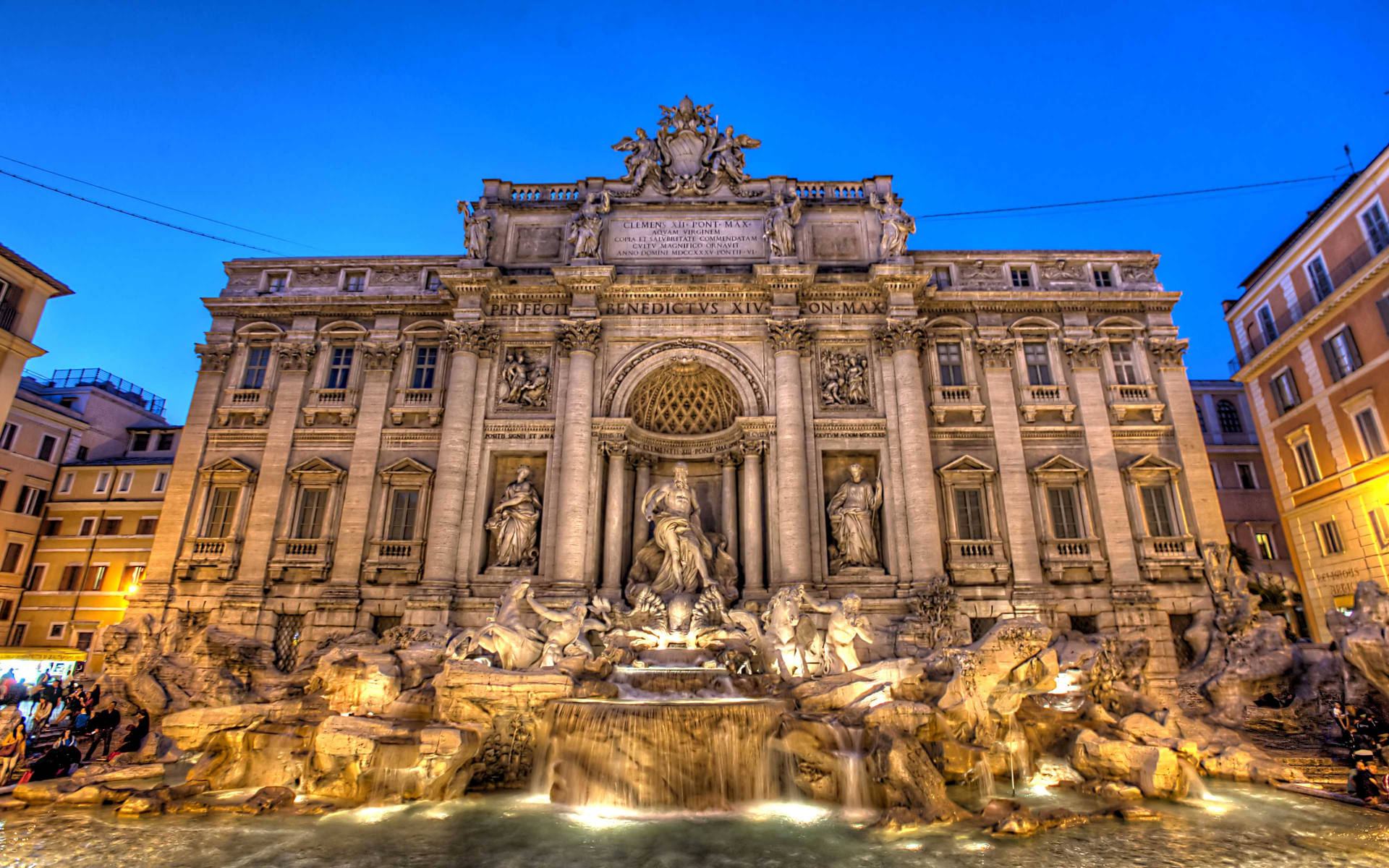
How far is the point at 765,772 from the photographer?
11.3m

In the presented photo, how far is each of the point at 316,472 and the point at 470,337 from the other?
6.38 meters

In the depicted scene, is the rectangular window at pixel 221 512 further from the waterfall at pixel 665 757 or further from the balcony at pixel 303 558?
the waterfall at pixel 665 757

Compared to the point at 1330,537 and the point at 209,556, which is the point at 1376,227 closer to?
the point at 1330,537

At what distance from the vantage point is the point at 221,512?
69.5 feet

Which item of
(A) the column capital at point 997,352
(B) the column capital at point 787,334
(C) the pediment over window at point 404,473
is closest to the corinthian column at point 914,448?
(A) the column capital at point 997,352

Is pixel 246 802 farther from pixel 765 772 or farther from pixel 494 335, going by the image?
pixel 494 335

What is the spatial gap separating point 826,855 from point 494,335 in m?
17.7

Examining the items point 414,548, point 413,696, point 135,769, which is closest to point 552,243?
point 414,548

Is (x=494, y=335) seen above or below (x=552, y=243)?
below

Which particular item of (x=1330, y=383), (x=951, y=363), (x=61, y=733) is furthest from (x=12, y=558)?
(x=1330, y=383)

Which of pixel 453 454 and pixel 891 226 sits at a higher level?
pixel 891 226

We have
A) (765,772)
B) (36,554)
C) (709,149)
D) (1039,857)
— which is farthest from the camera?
(36,554)

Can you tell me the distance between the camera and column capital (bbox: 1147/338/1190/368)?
22172 mm

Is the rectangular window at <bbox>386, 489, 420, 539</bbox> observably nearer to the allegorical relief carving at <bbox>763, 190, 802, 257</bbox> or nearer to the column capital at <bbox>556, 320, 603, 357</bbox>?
the column capital at <bbox>556, 320, 603, 357</bbox>
